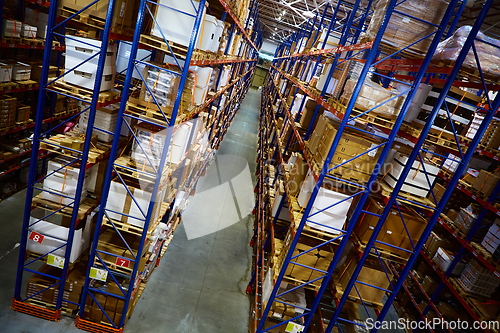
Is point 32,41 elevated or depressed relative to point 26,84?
elevated

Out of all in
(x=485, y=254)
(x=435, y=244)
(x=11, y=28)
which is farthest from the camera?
(x=435, y=244)

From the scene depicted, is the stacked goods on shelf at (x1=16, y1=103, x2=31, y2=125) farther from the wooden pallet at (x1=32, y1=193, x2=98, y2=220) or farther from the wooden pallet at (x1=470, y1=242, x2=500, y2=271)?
the wooden pallet at (x1=470, y1=242, x2=500, y2=271)

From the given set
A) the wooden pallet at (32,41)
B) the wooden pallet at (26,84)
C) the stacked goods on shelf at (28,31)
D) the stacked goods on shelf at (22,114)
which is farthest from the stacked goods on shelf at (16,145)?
the stacked goods on shelf at (28,31)

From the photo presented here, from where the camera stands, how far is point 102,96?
4.45 m

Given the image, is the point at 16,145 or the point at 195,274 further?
the point at 16,145

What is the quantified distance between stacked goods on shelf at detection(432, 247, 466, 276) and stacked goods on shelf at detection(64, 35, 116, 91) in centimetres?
792

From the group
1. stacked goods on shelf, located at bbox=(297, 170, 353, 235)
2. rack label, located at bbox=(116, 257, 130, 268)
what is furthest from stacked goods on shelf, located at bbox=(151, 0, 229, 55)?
rack label, located at bbox=(116, 257, 130, 268)

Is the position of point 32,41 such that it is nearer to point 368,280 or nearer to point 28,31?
point 28,31

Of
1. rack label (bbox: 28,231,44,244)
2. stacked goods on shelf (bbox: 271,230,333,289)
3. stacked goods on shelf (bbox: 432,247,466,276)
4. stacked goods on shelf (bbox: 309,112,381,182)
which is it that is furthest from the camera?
stacked goods on shelf (bbox: 432,247,466,276)

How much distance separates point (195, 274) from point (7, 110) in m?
5.66

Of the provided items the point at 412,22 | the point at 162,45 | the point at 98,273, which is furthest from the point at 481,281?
the point at 162,45

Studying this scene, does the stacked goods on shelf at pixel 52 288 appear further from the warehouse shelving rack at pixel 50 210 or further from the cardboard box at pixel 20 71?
the cardboard box at pixel 20 71

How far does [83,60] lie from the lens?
447cm

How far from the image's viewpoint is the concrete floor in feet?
17.8
